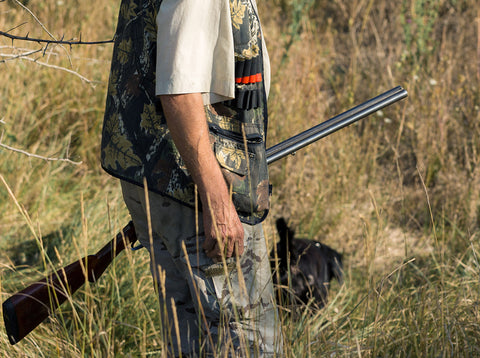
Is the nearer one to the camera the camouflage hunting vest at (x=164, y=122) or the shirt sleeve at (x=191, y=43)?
the shirt sleeve at (x=191, y=43)

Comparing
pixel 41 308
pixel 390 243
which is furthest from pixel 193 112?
pixel 390 243

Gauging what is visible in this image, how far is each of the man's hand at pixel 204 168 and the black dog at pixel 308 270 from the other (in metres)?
1.21

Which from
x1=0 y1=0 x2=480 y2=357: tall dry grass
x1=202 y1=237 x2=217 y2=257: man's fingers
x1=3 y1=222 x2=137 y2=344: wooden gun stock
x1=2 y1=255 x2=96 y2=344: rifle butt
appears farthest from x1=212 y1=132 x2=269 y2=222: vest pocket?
x1=0 y1=0 x2=480 y2=357: tall dry grass

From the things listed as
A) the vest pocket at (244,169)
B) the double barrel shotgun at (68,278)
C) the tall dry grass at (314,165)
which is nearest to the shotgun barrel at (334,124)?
the double barrel shotgun at (68,278)

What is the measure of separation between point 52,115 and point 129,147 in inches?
98.3

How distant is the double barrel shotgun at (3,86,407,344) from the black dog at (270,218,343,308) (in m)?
0.82

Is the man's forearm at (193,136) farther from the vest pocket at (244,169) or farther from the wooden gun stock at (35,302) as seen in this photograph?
the wooden gun stock at (35,302)

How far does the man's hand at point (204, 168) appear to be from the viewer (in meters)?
1.31

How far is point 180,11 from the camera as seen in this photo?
1254 millimetres

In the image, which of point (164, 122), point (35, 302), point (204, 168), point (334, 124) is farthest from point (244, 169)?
point (35, 302)

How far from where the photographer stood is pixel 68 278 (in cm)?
165

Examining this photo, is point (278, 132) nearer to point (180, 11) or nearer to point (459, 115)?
point (459, 115)

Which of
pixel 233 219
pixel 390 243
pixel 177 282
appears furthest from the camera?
pixel 390 243

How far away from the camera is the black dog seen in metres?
2.71
